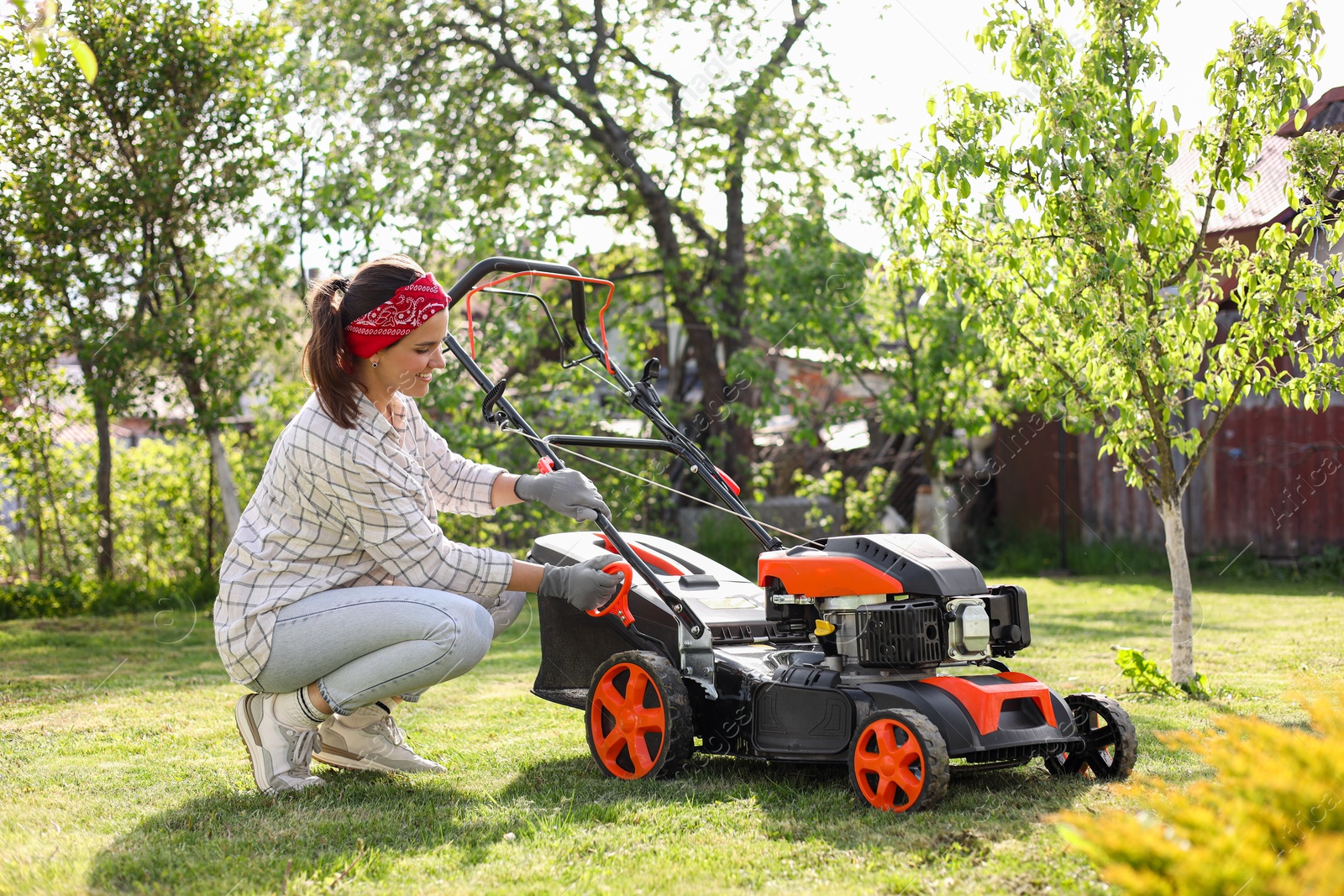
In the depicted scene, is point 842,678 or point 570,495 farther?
point 570,495

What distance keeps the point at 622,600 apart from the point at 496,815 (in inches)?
29.5

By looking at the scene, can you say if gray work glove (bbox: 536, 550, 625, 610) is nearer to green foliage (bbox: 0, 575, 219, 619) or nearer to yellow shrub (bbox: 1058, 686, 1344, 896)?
yellow shrub (bbox: 1058, 686, 1344, 896)

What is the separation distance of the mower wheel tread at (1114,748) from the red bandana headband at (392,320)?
203 cm

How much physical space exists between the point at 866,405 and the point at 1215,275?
6570 millimetres

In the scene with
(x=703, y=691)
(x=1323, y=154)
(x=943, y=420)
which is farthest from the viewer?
(x=943, y=420)

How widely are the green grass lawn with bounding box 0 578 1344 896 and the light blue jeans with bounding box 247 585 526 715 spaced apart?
12.2 inches

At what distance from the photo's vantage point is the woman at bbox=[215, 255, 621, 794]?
319cm

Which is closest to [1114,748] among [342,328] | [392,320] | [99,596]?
[392,320]

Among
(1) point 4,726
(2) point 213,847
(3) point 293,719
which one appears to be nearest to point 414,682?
(3) point 293,719

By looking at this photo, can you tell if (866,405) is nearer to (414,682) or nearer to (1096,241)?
(1096,241)

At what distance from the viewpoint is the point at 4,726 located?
4.39 metres

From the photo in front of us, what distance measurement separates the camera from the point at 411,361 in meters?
3.30

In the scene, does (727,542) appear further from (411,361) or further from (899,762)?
(899,762)

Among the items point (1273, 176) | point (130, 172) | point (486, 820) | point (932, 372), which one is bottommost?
point (486, 820)
